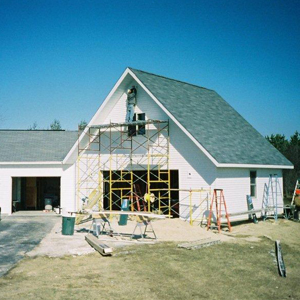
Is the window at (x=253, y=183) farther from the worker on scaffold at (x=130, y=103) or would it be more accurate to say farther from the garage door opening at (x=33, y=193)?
the garage door opening at (x=33, y=193)

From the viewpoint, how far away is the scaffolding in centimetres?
2094

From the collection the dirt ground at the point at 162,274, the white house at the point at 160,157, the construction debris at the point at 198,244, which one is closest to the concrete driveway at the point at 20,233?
the dirt ground at the point at 162,274

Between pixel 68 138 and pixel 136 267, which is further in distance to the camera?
pixel 68 138

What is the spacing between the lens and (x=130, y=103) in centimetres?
2200

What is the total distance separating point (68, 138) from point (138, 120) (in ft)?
32.8

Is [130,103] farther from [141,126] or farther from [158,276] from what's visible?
[158,276]

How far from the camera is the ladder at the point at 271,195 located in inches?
862

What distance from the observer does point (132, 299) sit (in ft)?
25.9

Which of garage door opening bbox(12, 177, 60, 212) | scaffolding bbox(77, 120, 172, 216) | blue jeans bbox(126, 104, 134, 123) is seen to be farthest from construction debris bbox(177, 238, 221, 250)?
garage door opening bbox(12, 177, 60, 212)

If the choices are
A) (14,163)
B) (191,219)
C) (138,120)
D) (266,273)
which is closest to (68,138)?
(14,163)

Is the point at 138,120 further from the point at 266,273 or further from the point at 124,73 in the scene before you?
Result: the point at 266,273

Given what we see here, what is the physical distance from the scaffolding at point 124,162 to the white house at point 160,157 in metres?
0.06

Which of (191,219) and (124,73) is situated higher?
(124,73)

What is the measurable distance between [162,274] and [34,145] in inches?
778
